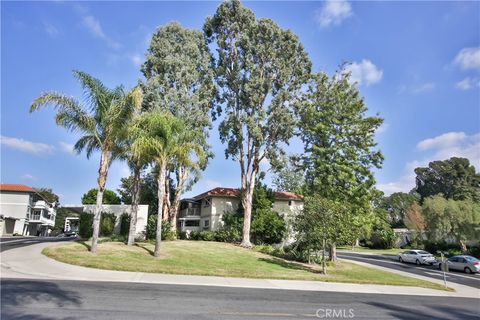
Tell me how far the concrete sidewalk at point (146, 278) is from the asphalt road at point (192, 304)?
1118 millimetres

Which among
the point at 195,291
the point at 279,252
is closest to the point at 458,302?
the point at 195,291

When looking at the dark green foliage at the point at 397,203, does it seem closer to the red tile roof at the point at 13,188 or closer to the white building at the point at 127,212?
the white building at the point at 127,212

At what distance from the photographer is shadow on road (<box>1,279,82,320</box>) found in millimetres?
7828

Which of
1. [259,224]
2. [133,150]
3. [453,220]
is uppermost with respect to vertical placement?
[133,150]

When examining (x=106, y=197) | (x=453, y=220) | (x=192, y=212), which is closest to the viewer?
(x=453, y=220)

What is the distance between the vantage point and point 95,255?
18.3m

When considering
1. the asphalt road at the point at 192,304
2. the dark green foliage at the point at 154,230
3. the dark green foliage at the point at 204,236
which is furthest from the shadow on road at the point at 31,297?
the dark green foliage at the point at 204,236

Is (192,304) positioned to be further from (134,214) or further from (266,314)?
(134,214)

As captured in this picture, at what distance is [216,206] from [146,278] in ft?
77.2

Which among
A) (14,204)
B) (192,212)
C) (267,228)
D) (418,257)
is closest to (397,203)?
(418,257)

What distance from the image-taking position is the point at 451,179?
284 ft

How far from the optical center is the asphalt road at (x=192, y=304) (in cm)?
859

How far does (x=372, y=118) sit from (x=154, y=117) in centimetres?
1739

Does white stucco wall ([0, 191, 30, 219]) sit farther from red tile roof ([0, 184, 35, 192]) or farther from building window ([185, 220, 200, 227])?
building window ([185, 220, 200, 227])
